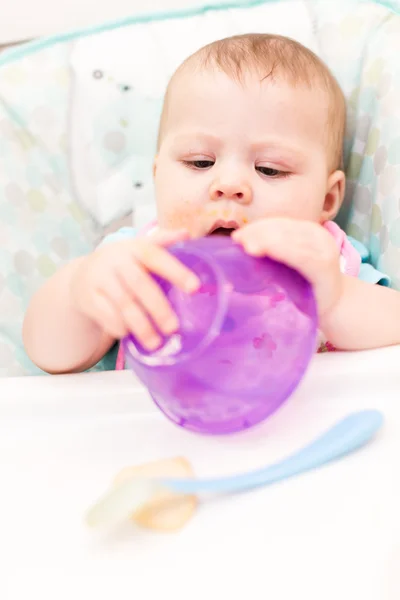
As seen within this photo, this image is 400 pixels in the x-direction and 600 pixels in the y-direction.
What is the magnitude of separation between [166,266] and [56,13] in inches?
38.2

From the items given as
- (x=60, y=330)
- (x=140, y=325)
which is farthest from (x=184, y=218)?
(x=140, y=325)

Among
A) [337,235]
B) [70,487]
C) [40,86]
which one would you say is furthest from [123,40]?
[70,487]

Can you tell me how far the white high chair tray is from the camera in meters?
0.41

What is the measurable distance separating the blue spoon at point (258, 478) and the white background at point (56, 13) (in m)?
0.93

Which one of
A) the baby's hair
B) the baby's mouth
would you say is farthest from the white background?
the baby's mouth

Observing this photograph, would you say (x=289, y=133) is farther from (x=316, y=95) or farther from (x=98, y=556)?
(x=98, y=556)

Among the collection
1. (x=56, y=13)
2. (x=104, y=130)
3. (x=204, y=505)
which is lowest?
(x=204, y=505)

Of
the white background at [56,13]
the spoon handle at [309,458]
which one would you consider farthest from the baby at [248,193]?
the white background at [56,13]

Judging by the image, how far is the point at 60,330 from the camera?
0.61 metres

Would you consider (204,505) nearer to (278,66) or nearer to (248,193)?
(248,193)

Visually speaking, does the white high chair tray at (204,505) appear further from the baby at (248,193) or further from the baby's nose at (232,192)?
the baby's nose at (232,192)

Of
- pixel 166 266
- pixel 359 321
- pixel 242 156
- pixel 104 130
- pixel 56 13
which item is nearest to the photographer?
pixel 166 266

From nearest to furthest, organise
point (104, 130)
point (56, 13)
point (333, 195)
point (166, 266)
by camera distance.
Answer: point (166, 266) → point (333, 195) → point (104, 130) → point (56, 13)

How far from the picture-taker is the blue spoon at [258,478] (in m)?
0.44
